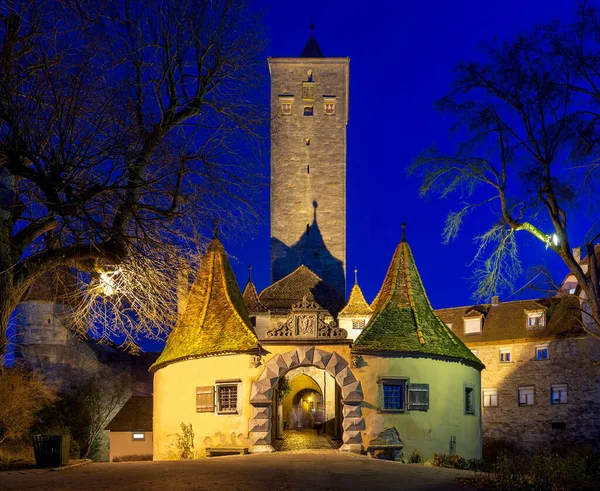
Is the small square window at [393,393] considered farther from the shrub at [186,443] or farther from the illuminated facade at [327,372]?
the shrub at [186,443]

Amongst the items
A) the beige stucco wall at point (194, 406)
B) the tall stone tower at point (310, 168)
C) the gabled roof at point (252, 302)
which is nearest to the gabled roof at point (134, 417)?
the gabled roof at point (252, 302)

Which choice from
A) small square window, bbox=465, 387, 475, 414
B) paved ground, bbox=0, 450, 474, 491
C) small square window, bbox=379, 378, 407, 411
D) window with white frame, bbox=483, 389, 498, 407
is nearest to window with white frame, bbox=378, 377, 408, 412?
small square window, bbox=379, 378, 407, 411

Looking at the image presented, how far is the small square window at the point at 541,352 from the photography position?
4010 centimetres

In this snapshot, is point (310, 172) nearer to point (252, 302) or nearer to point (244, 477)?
point (252, 302)

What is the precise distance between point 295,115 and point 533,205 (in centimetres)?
2896

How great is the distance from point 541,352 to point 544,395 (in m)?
2.22

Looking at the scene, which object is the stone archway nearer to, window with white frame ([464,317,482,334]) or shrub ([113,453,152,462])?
shrub ([113,453,152,462])

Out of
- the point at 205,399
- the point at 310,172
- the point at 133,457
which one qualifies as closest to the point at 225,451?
the point at 205,399

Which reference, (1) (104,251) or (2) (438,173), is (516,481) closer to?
(1) (104,251)

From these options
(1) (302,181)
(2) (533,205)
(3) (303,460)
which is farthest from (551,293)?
(1) (302,181)

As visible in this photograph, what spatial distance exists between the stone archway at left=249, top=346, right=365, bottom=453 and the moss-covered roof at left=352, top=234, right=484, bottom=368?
87 centimetres

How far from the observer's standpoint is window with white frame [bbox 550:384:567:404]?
38.8m

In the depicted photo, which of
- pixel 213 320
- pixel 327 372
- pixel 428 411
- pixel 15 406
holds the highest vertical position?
pixel 213 320

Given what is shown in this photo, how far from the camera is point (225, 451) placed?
20875mm
